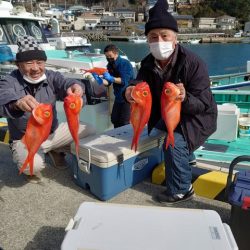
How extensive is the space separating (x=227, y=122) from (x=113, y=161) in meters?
3.34

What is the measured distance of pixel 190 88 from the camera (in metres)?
2.98

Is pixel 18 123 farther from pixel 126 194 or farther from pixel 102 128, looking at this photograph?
pixel 102 128

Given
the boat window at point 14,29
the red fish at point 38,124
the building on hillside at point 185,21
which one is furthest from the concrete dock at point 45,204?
the building on hillside at point 185,21

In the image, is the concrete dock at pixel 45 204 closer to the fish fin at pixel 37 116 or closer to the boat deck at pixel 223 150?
the fish fin at pixel 37 116

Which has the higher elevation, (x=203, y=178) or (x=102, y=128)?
(x=203, y=178)

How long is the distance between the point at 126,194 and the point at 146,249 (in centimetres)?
173

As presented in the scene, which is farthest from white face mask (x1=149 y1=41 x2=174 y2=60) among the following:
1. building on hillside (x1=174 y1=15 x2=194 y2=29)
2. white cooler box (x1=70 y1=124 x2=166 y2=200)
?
building on hillside (x1=174 y1=15 x2=194 y2=29)

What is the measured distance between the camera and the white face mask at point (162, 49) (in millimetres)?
3037

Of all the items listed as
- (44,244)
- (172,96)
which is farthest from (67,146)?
(172,96)

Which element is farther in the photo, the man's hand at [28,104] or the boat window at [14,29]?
the boat window at [14,29]

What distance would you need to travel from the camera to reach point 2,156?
4488mm

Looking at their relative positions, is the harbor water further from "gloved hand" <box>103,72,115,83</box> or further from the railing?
"gloved hand" <box>103,72,115,83</box>

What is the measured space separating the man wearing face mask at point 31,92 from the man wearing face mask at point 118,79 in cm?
200

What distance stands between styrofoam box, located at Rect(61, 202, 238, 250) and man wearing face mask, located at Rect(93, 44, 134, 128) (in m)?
3.84
